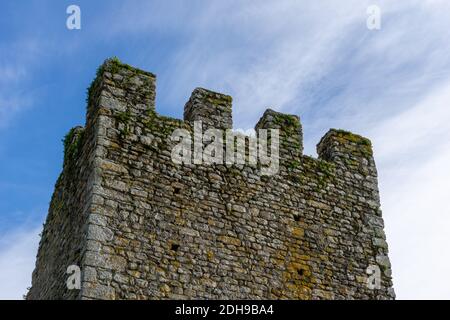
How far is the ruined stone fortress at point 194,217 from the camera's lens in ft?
30.0

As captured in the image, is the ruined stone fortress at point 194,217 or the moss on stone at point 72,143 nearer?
the ruined stone fortress at point 194,217

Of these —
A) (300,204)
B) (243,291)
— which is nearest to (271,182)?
(300,204)

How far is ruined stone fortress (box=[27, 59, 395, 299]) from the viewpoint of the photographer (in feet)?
30.0

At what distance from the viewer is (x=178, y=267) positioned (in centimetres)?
927

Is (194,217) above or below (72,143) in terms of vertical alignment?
below

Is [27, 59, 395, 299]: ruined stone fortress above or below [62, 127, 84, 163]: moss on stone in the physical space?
below

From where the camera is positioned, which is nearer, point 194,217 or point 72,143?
point 194,217

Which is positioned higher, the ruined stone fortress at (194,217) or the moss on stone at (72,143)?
the moss on stone at (72,143)

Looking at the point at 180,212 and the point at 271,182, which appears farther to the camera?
the point at 271,182

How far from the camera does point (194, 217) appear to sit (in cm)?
976

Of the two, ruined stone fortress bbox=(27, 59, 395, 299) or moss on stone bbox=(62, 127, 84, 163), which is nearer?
ruined stone fortress bbox=(27, 59, 395, 299)

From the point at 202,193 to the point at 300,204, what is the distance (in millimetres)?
1628
